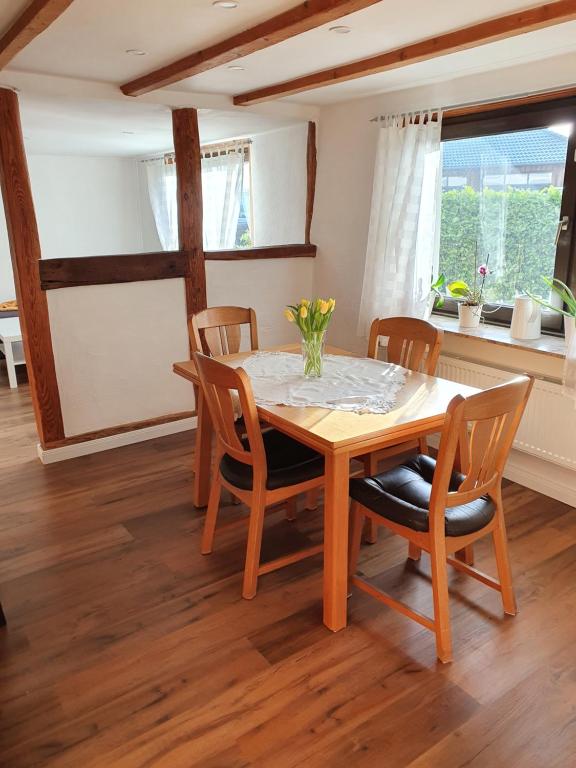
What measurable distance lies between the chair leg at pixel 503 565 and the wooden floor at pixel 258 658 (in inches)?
2.2

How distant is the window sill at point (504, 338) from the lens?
2.94 m

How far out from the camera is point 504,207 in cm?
331

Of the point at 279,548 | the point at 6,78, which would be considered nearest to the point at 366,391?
the point at 279,548

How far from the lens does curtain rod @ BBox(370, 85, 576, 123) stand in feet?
9.29

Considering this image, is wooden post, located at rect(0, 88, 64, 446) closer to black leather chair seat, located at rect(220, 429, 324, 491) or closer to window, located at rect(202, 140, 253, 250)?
black leather chair seat, located at rect(220, 429, 324, 491)

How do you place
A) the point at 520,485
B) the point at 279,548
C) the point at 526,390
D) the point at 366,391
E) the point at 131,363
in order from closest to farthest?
the point at 526,390 → the point at 366,391 → the point at 279,548 → the point at 520,485 → the point at 131,363

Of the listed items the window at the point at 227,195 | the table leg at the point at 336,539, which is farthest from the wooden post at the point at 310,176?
the table leg at the point at 336,539

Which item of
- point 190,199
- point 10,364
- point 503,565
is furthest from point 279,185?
point 503,565

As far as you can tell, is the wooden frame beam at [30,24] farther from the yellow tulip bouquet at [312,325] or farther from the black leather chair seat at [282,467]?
the black leather chair seat at [282,467]

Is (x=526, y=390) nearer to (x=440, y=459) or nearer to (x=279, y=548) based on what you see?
(x=440, y=459)

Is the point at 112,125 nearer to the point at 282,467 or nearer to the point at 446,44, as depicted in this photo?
the point at 446,44

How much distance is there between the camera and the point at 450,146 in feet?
11.6

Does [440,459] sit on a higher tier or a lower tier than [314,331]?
lower

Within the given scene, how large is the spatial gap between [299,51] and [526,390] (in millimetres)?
1873
